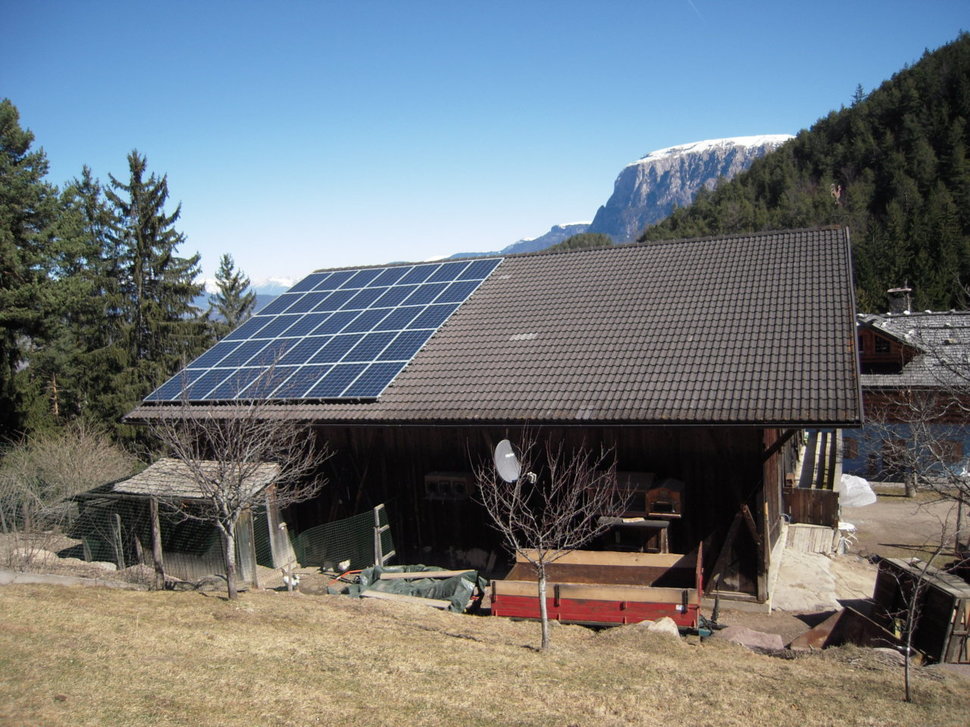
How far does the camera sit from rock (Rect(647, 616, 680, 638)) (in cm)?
1099

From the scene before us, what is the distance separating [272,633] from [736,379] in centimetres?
905

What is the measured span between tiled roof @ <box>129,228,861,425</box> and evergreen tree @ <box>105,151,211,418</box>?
20.5 m

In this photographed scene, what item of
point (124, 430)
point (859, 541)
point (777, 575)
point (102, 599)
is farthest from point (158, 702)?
point (124, 430)

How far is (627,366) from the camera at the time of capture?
14.9 m

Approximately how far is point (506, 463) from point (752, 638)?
190 inches

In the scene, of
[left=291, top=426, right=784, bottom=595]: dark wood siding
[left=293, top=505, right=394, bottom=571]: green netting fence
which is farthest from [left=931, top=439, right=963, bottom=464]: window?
[left=293, top=505, right=394, bottom=571]: green netting fence

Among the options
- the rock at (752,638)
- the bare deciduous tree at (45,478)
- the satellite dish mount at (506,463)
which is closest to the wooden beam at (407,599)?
the satellite dish mount at (506,463)

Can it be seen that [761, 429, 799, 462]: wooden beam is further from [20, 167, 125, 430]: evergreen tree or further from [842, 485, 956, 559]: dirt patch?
[20, 167, 125, 430]: evergreen tree

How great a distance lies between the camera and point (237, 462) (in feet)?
39.7

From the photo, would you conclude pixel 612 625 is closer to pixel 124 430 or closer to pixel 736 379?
pixel 736 379

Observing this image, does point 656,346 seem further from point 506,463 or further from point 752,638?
point 752,638

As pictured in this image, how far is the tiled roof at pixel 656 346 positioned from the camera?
13.3 metres

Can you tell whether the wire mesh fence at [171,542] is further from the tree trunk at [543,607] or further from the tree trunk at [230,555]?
the tree trunk at [543,607]

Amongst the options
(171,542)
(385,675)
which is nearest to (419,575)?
(171,542)
